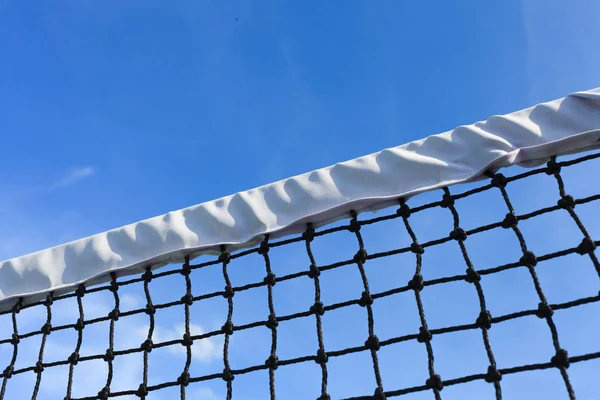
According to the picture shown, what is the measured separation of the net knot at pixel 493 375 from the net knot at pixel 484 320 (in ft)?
0.40

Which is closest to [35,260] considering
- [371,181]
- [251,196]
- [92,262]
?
[92,262]

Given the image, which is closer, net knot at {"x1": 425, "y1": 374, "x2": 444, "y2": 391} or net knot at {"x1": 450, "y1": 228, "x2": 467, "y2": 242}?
net knot at {"x1": 425, "y1": 374, "x2": 444, "y2": 391}

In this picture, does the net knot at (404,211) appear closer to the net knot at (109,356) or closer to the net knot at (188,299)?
the net knot at (188,299)

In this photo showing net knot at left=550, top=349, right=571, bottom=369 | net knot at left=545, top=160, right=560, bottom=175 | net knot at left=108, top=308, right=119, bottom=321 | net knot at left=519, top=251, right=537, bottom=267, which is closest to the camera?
net knot at left=550, top=349, right=571, bottom=369

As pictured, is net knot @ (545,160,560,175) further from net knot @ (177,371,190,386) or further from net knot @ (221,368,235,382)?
net knot @ (177,371,190,386)

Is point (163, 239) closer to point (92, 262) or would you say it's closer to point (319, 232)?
point (92, 262)

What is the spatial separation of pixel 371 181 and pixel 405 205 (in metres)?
0.12

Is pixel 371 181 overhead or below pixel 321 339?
overhead

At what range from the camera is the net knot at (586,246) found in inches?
62.9

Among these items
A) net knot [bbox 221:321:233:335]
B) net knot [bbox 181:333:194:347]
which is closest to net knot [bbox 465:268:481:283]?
net knot [bbox 221:321:233:335]

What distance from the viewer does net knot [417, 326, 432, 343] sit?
5.58 feet

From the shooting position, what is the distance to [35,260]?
223cm

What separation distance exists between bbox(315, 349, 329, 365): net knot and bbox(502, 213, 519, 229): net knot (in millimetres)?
587

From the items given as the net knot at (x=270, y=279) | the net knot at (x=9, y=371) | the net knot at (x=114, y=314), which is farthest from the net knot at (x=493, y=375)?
the net knot at (x=9, y=371)
